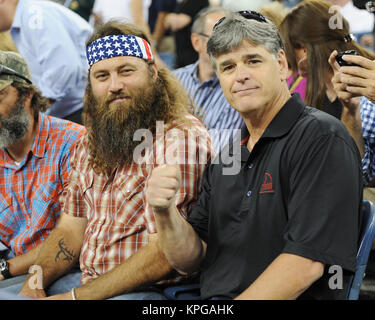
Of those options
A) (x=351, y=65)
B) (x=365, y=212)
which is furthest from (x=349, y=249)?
(x=351, y=65)

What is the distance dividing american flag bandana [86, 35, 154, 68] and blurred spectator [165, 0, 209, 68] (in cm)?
280

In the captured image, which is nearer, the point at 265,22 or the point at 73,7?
the point at 265,22

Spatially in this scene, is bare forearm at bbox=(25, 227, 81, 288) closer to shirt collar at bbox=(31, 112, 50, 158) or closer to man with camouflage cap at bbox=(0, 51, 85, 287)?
man with camouflage cap at bbox=(0, 51, 85, 287)

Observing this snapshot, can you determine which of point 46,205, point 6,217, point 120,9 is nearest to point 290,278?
point 46,205

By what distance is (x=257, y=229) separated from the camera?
6.65 ft

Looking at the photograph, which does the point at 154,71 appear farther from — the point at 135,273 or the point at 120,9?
the point at 120,9

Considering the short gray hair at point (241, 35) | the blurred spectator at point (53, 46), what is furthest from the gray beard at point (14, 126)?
the short gray hair at point (241, 35)

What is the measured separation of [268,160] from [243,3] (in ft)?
8.90

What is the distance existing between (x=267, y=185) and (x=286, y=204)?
10 centimetres

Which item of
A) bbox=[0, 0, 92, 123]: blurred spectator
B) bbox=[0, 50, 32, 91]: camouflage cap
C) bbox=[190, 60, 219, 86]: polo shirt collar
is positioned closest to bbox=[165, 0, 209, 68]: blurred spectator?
bbox=[190, 60, 219, 86]: polo shirt collar

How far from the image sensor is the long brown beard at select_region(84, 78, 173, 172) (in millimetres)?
2660

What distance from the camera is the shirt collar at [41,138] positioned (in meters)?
3.13

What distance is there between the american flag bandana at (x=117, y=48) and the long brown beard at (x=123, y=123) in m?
0.17
